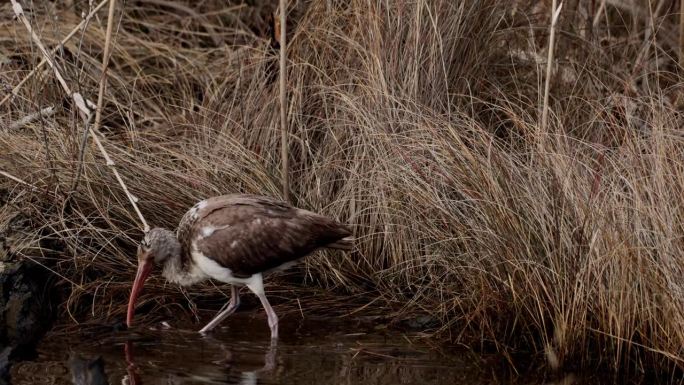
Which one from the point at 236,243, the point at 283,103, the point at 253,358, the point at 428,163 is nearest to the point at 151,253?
the point at 236,243

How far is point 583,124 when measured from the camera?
7.52 meters

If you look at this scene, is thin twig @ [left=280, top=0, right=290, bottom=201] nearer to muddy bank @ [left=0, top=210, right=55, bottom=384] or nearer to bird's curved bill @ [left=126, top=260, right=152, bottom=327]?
bird's curved bill @ [left=126, top=260, right=152, bottom=327]

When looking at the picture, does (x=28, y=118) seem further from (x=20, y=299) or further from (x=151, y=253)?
(x=151, y=253)

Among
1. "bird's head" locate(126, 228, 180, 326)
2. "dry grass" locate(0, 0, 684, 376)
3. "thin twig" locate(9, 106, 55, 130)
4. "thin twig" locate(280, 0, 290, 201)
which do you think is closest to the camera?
"dry grass" locate(0, 0, 684, 376)

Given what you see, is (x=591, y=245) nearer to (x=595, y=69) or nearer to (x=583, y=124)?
(x=583, y=124)

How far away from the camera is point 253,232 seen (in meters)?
6.72

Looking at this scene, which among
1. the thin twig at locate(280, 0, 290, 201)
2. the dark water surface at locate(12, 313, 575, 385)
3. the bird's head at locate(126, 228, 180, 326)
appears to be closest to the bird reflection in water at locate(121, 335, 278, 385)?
the dark water surface at locate(12, 313, 575, 385)

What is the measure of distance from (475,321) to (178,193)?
2.02 meters

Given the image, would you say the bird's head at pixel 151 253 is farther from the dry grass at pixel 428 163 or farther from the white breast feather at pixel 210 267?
the dry grass at pixel 428 163

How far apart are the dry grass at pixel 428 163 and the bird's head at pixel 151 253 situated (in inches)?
14.8

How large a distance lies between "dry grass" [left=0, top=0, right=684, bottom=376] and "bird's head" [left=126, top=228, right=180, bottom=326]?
1.23 feet

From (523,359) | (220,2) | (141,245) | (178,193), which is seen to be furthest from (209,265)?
(220,2)

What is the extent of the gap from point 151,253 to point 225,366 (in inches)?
34.5

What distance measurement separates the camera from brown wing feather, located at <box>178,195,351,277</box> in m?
6.68
